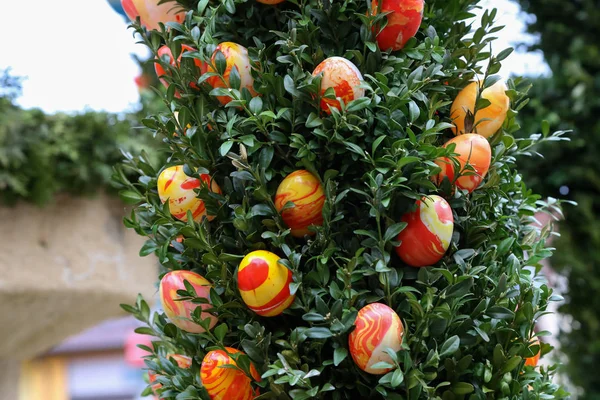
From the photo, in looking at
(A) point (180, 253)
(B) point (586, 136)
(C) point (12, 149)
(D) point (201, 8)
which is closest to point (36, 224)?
(C) point (12, 149)

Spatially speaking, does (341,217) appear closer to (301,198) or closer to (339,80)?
(301,198)

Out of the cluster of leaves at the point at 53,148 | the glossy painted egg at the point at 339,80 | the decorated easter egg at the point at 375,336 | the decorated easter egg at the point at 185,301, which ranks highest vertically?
the cluster of leaves at the point at 53,148

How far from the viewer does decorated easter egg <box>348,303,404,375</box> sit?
776mm

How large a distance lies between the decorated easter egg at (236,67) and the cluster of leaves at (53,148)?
101 cm

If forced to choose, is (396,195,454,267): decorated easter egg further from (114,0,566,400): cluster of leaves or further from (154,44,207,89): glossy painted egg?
(154,44,207,89): glossy painted egg

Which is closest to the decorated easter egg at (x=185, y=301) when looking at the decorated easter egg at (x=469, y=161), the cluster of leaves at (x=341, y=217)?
the cluster of leaves at (x=341, y=217)

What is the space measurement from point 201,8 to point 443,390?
0.64m

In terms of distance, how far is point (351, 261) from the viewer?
0.79 metres

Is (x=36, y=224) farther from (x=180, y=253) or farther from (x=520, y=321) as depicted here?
(x=520, y=321)

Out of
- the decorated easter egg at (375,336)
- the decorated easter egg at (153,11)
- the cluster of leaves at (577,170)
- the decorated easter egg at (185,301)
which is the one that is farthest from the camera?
the cluster of leaves at (577,170)

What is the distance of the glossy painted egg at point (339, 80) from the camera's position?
0.84 meters

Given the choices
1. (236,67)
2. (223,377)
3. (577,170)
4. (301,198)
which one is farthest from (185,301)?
(577,170)

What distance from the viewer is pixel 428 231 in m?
0.82

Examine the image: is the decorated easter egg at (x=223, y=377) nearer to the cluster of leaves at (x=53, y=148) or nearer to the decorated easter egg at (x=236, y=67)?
the decorated easter egg at (x=236, y=67)
